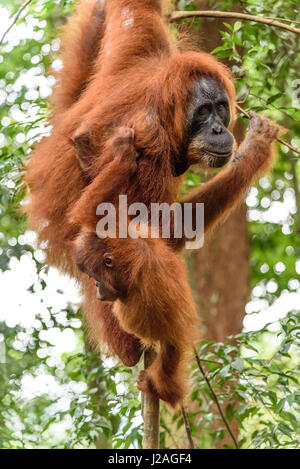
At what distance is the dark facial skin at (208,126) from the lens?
11.3 feet

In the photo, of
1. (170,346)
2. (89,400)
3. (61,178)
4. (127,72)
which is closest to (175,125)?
(127,72)

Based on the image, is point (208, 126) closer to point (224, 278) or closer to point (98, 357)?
point (98, 357)

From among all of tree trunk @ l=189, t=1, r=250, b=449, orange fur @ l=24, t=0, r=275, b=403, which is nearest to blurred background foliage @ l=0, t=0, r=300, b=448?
orange fur @ l=24, t=0, r=275, b=403

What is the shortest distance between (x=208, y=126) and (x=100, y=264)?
959 mm

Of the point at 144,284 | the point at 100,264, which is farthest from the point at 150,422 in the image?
the point at 100,264

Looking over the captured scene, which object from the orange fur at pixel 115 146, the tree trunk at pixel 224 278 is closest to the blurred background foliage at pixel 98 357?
the orange fur at pixel 115 146

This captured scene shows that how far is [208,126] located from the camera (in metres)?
3.47

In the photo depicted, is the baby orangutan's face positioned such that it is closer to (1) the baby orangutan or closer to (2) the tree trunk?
(1) the baby orangutan

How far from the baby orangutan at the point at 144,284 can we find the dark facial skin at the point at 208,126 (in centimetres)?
53

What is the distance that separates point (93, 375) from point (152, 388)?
850mm

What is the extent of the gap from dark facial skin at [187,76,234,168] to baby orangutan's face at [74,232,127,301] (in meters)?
0.73

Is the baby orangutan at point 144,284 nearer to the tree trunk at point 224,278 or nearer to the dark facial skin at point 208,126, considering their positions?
the dark facial skin at point 208,126

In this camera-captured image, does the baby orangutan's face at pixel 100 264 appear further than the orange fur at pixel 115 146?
No

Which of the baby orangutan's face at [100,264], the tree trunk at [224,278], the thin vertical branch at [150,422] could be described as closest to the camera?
the baby orangutan's face at [100,264]
